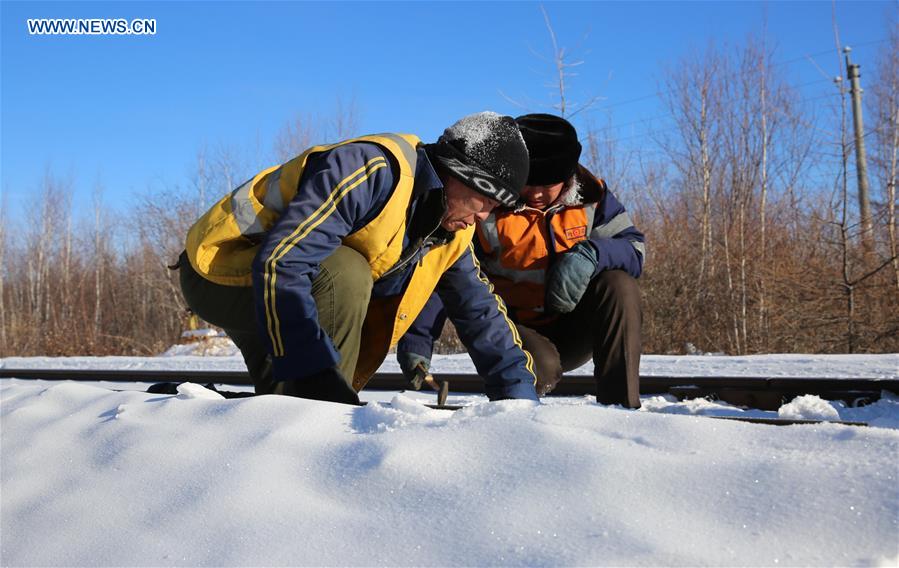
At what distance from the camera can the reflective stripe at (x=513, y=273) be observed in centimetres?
Result: 360

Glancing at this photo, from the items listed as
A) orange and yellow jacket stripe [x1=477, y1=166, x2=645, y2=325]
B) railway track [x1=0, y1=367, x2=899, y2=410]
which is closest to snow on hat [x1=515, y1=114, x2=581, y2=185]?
orange and yellow jacket stripe [x1=477, y1=166, x2=645, y2=325]

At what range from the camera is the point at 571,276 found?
3326mm

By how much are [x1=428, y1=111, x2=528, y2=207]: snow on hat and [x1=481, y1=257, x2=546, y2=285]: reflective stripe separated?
94 centimetres

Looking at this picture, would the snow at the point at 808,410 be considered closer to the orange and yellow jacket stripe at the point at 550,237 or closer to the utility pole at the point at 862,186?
the orange and yellow jacket stripe at the point at 550,237

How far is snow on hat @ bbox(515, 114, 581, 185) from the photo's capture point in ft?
10.8

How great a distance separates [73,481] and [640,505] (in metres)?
1.25

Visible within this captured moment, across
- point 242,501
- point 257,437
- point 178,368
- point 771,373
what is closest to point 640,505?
point 242,501

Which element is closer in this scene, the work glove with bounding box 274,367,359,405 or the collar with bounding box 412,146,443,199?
the work glove with bounding box 274,367,359,405

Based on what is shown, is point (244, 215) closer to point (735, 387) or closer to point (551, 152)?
point (551, 152)

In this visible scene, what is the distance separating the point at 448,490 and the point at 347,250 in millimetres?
1440

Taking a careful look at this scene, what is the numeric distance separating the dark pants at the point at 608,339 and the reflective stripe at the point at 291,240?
4.36ft

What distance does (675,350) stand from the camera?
11.1 m

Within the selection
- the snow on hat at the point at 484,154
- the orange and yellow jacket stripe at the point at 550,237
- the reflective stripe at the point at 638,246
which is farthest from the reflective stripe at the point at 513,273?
the snow on hat at the point at 484,154

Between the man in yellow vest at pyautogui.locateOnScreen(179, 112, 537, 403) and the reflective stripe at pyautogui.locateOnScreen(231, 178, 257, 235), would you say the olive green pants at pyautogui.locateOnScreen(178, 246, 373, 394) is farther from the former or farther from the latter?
the reflective stripe at pyautogui.locateOnScreen(231, 178, 257, 235)
